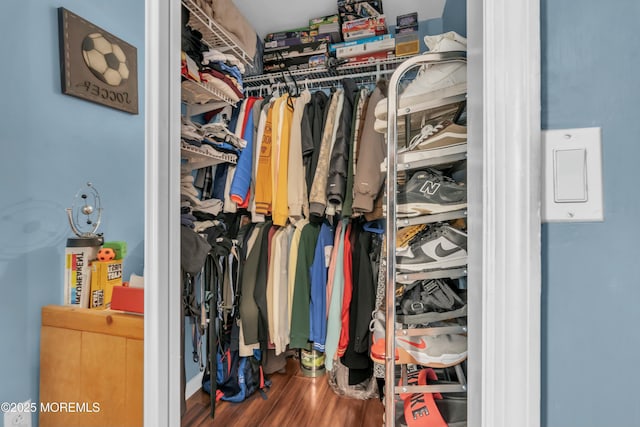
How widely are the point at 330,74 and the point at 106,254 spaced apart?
1.76 meters

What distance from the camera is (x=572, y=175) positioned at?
15.0 inches

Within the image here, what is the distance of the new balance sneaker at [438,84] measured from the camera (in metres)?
0.90

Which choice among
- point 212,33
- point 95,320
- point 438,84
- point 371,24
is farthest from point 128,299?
point 371,24

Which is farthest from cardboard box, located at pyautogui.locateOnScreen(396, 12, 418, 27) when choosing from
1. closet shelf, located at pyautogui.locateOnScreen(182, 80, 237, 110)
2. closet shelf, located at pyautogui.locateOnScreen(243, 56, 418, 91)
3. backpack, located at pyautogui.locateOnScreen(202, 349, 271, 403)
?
backpack, located at pyautogui.locateOnScreen(202, 349, 271, 403)

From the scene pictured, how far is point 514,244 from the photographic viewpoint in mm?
394

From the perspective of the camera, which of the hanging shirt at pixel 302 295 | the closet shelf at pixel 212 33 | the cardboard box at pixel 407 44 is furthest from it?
the cardboard box at pixel 407 44

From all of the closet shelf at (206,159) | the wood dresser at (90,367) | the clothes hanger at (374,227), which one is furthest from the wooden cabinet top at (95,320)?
the clothes hanger at (374,227)

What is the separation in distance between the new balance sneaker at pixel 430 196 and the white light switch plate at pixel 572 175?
48 centimetres

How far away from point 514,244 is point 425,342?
25.0 inches

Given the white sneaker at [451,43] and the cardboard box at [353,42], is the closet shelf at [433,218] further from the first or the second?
the cardboard box at [353,42]

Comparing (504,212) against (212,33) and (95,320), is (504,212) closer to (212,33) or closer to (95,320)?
(95,320)

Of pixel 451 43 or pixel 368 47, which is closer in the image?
pixel 451 43

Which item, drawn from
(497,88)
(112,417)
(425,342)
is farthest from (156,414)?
(497,88)

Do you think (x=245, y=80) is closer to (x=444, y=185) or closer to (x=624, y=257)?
(x=444, y=185)
